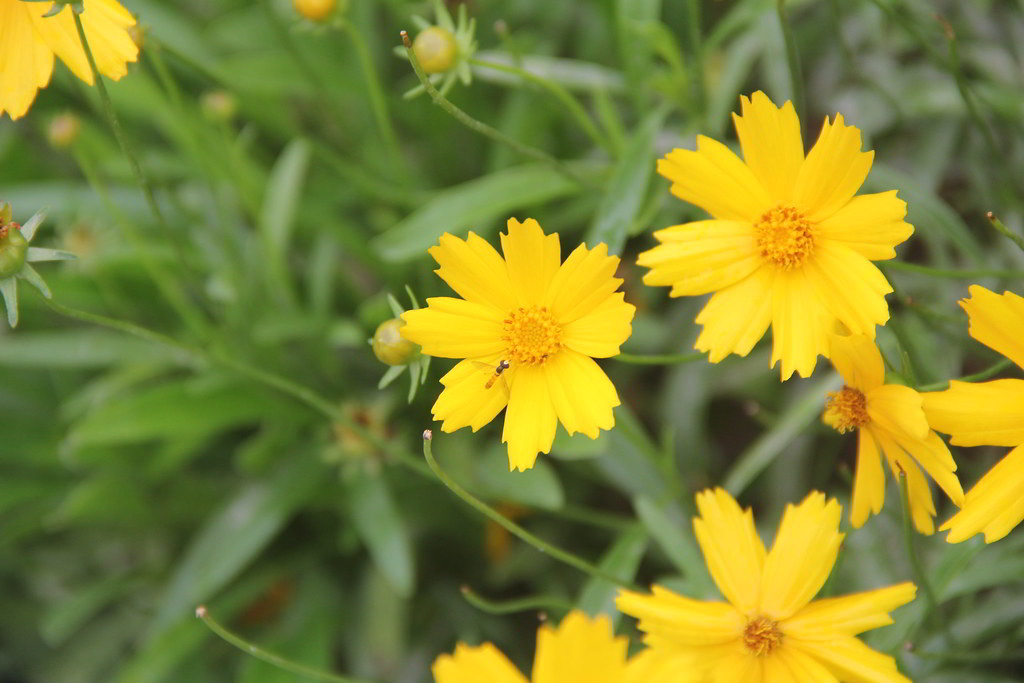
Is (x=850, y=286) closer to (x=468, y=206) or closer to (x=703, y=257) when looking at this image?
(x=703, y=257)

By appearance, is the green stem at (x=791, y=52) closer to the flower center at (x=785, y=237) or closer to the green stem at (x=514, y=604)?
the flower center at (x=785, y=237)

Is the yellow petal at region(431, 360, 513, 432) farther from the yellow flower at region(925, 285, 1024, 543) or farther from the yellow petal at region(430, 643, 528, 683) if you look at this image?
the yellow flower at region(925, 285, 1024, 543)

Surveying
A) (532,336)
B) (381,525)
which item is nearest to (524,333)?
(532,336)

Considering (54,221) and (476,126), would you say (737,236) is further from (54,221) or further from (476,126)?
(54,221)

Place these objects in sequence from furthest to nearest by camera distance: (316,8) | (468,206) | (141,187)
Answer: (468,206), (316,8), (141,187)

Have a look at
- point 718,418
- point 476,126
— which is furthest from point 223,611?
point 476,126

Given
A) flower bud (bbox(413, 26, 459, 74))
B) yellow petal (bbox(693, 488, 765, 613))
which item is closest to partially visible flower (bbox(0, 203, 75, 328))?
flower bud (bbox(413, 26, 459, 74))
